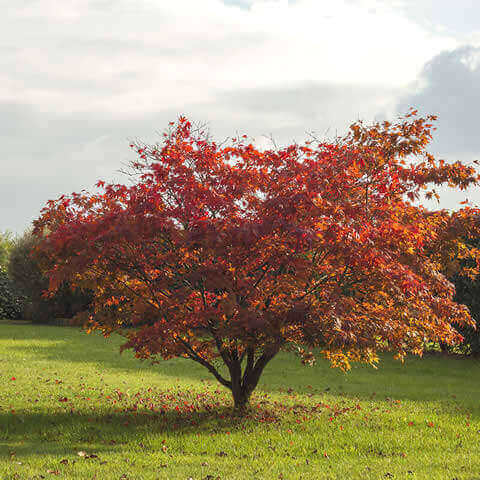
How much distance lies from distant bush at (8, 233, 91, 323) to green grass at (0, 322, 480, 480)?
17.2 m

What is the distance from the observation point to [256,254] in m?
10.1

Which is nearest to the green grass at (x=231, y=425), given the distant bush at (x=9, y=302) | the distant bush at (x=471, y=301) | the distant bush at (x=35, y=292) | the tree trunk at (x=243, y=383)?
the tree trunk at (x=243, y=383)

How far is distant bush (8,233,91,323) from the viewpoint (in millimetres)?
36844

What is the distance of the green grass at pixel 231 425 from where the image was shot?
28.3ft

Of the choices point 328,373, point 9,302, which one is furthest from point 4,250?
point 328,373

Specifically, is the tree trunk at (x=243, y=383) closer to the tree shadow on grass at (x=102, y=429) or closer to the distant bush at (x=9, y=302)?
the tree shadow on grass at (x=102, y=429)

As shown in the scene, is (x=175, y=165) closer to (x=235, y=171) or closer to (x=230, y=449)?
(x=235, y=171)

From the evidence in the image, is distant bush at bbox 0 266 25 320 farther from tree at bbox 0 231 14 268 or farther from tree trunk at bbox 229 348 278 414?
tree trunk at bbox 229 348 278 414

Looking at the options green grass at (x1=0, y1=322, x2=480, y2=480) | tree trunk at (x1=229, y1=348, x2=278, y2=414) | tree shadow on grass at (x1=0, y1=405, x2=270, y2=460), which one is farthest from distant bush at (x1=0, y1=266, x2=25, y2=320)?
tree trunk at (x1=229, y1=348, x2=278, y2=414)

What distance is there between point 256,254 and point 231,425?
3.28 m

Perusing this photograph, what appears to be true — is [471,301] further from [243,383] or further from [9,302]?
[9,302]

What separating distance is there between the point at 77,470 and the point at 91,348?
1737cm

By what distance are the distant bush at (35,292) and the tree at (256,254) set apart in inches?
1028

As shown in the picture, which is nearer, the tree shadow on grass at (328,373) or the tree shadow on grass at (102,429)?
the tree shadow on grass at (102,429)
